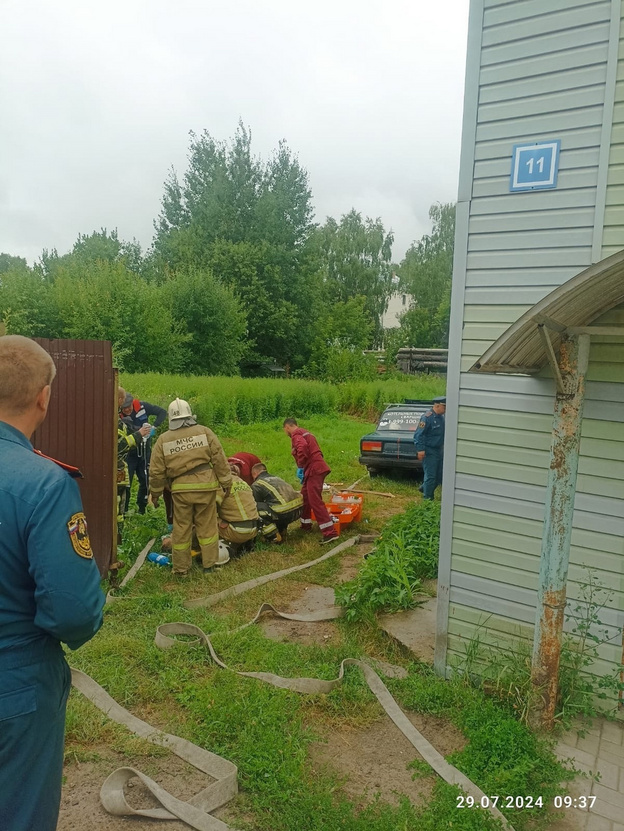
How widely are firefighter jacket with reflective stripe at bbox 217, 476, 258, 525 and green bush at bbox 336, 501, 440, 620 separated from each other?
61.5 inches

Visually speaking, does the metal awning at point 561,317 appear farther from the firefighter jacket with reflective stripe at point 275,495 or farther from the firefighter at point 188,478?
the firefighter jacket with reflective stripe at point 275,495

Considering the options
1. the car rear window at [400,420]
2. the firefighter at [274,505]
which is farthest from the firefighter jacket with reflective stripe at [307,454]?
the car rear window at [400,420]

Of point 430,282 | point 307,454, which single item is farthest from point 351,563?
point 430,282

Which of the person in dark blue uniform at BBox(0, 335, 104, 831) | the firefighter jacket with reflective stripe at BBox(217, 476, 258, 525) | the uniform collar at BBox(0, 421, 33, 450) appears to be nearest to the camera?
the person in dark blue uniform at BBox(0, 335, 104, 831)

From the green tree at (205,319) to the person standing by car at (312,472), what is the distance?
19523mm

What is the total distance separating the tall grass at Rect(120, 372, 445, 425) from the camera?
1611 centimetres

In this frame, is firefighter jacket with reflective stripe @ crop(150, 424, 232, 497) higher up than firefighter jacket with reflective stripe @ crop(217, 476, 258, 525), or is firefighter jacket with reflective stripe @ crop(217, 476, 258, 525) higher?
firefighter jacket with reflective stripe @ crop(150, 424, 232, 497)

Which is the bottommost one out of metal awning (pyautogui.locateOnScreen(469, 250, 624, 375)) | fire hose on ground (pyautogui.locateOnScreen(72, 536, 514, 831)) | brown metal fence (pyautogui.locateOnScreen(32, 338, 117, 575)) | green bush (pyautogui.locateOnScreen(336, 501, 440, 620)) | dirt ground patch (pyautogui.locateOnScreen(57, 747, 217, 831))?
dirt ground patch (pyautogui.locateOnScreen(57, 747, 217, 831))

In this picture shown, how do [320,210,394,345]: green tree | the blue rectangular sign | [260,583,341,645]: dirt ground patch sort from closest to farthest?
the blue rectangular sign → [260,583,341,645]: dirt ground patch → [320,210,394,345]: green tree

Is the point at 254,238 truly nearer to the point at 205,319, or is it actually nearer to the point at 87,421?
the point at 205,319

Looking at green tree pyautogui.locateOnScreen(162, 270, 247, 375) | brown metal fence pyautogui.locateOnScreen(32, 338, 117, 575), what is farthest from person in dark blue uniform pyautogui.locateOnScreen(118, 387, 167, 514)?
green tree pyautogui.locateOnScreen(162, 270, 247, 375)

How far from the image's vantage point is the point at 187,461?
19.5 ft

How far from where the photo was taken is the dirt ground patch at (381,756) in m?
3.03

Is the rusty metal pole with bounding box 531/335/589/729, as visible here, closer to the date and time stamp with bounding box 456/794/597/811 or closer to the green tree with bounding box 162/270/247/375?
the date and time stamp with bounding box 456/794/597/811
